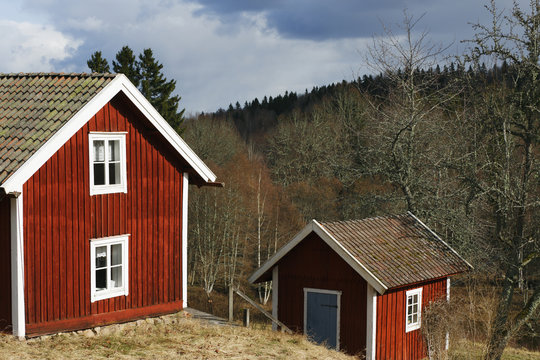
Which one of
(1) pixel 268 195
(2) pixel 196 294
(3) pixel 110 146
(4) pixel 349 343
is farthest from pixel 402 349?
(1) pixel 268 195

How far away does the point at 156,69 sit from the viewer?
55.8m

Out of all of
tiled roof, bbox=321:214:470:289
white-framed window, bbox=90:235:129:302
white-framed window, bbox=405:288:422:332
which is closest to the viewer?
white-framed window, bbox=90:235:129:302

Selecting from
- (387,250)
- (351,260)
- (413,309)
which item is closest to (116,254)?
(351,260)

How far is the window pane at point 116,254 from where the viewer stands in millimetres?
16188

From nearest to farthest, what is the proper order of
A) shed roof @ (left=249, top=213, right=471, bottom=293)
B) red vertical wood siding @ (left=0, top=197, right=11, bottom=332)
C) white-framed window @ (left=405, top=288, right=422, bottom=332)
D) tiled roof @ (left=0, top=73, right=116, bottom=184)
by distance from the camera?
red vertical wood siding @ (left=0, top=197, right=11, bottom=332) → tiled roof @ (left=0, top=73, right=116, bottom=184) → shed roof @ (left=249, top=213, right=471, bottom=293) → white-framed window @ (left=405, top=288, right=422, bottom=332)

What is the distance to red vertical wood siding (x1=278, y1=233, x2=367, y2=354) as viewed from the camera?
60.7 feet

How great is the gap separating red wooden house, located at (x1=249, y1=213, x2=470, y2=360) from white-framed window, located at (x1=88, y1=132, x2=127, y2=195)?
17.9ft

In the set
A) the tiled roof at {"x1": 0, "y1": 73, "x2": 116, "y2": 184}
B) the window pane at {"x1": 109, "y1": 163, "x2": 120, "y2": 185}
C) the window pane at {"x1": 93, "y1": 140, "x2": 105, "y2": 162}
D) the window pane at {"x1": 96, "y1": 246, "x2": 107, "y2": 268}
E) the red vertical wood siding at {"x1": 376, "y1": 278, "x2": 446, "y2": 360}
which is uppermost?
the tiled roof at {"x1": 0, "y1": 73, "x2": 116, "y2": 184}

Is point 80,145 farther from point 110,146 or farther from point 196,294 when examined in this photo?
point 196,294

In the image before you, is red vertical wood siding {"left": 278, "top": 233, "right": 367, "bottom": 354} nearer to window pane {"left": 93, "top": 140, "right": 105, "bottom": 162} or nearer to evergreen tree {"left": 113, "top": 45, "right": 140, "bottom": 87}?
window pane {"left": 93, "top": 140, "right": 105, "bottom": 162}

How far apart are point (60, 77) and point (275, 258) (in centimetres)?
787

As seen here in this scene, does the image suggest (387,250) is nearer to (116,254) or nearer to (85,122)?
(116,254)

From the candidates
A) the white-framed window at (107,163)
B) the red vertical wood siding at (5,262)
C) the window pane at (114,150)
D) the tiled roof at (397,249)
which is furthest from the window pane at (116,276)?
the tiled roof at (397,249)

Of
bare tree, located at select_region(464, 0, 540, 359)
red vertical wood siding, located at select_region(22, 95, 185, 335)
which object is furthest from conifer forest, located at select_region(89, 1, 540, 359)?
red vertical wood siding, located at select_region(22, 95, 185, 335)
